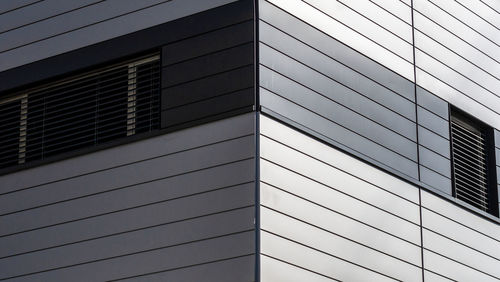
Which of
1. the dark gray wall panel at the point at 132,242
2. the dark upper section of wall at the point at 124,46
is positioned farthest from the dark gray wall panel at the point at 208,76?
the dark gray wall panel at the point at 132,242

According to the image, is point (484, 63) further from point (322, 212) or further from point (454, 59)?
point (322, 212)

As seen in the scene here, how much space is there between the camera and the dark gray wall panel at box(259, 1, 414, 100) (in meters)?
14.6

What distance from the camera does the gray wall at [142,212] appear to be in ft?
44.5

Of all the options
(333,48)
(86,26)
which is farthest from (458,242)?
(86,26)

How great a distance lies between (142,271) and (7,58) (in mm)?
4301

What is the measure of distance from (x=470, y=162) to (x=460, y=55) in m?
1.67

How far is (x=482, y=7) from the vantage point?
19.1 meters

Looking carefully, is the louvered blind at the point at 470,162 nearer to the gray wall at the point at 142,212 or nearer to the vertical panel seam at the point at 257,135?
the vertical panel seam at the point at 257,135

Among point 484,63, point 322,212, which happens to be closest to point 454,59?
point 484,63

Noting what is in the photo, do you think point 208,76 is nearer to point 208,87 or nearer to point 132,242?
point 208,87

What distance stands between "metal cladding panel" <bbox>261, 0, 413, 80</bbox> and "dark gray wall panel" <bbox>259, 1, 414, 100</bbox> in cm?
8

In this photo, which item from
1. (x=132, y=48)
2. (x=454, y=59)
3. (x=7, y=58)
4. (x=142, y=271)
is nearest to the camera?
(x=142, y=271)

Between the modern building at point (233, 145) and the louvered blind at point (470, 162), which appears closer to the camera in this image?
the modern building at point (233, 145)

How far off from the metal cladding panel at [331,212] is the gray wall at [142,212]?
33 cm
